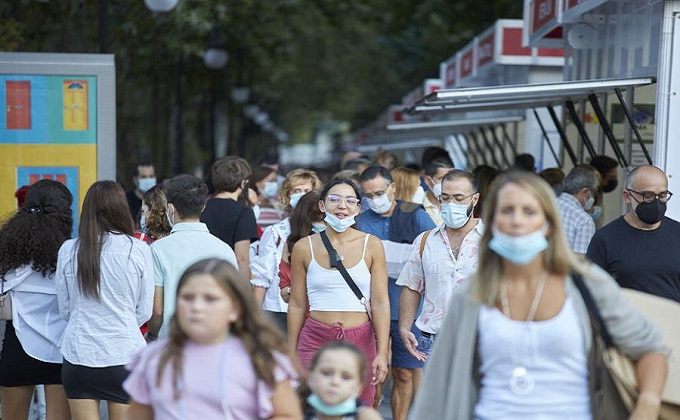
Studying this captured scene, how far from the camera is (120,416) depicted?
6.49m

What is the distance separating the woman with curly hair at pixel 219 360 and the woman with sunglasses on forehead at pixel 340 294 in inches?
111

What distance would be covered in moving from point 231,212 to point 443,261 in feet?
7.86

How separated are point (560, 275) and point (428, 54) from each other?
104 feet

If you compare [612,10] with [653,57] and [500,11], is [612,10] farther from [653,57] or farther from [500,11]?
[500,11]

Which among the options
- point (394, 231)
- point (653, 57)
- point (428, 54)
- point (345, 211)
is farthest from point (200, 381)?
point (428, 54)

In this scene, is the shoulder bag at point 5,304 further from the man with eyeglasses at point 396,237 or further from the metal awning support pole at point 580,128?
the metal awning support pole at point 580,128

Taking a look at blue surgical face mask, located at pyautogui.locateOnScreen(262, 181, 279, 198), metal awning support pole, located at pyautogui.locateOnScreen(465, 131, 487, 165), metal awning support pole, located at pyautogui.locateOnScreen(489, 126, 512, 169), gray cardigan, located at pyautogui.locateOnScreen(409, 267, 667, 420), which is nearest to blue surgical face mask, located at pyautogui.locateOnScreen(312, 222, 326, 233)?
gray cardigan, located at pyautogui.locateOnScreen(409, 267, 667, 420)

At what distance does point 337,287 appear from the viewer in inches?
285

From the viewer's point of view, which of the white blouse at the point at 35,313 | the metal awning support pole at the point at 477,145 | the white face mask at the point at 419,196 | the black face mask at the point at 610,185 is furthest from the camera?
the metal awning support pole at the point at 477,145

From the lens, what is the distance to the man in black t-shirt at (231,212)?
917 centimetres

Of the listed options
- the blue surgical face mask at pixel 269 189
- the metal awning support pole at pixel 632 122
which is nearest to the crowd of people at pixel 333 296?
the metal awning support pole at pixel 632 122

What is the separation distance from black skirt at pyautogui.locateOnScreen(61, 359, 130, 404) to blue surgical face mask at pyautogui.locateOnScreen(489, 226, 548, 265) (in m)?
2.85

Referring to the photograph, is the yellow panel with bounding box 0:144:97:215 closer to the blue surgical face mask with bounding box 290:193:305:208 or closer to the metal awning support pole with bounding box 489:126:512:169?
the blue surgical face mask with bounding box 290:193:305:208

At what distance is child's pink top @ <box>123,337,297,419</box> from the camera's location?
4289mm
